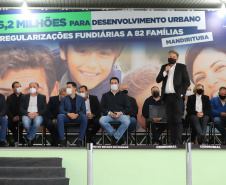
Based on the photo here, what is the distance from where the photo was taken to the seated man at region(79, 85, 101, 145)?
7.69m

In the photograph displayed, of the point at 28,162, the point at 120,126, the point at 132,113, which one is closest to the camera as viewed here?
the point at 28,162

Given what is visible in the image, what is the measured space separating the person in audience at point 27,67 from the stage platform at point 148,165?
10.9 feet

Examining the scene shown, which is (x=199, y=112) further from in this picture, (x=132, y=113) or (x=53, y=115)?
(x=53, y=115)

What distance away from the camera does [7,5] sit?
888 centimetres

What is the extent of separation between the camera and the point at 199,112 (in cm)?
743

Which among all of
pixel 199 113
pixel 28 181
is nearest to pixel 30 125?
pixel 28 181

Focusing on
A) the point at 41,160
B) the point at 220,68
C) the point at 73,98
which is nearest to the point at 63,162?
the point at 41,160

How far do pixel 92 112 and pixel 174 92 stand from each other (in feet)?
7.58

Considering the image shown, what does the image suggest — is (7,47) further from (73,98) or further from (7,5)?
(73,98)

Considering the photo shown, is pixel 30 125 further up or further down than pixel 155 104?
further down

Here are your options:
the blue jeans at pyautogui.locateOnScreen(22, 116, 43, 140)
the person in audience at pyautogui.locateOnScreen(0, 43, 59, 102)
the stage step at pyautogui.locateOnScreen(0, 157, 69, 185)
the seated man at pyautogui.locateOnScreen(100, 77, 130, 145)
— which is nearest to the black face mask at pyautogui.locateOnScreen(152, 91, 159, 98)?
the seated man at pyautogui.locateOnScreen(100, 77, 130, 145)

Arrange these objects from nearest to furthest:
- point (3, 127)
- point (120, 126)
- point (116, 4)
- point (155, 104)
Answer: point (120, 126) < point (3, 127) < point (155, 104) < point (116, 4)

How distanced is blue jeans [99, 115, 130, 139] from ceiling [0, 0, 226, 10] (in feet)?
9.87

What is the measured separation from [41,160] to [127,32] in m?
4.16
